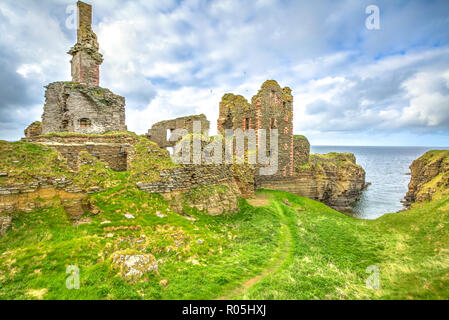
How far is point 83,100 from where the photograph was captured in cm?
1783

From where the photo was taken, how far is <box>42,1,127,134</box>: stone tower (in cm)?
1761

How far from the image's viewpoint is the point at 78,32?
1948 cm

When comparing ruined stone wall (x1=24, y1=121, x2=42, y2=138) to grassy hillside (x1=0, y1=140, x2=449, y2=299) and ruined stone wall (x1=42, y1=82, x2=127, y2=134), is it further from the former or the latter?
grassy hillside (x1=0, y1=140, x2=449, y2=299)

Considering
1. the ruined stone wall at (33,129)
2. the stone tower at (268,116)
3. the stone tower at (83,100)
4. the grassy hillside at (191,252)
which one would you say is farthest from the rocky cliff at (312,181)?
the ruined stone wall at (33,129)

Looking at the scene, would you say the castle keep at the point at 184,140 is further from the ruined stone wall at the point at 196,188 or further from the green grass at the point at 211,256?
the green grass at the point at 211,256

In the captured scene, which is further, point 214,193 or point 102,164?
point 214,193

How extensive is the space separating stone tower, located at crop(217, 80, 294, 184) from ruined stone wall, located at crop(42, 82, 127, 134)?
40.5 feet

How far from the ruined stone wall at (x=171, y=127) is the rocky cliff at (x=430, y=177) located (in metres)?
30.8

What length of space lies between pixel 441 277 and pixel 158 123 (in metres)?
28.1

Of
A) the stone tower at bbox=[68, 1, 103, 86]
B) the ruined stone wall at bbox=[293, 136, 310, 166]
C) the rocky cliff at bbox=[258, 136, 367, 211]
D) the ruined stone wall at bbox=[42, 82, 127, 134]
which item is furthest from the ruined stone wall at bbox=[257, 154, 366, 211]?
the stone tower at bbox=[68, 1, 103, 86]

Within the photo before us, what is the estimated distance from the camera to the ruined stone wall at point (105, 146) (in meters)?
12.1
